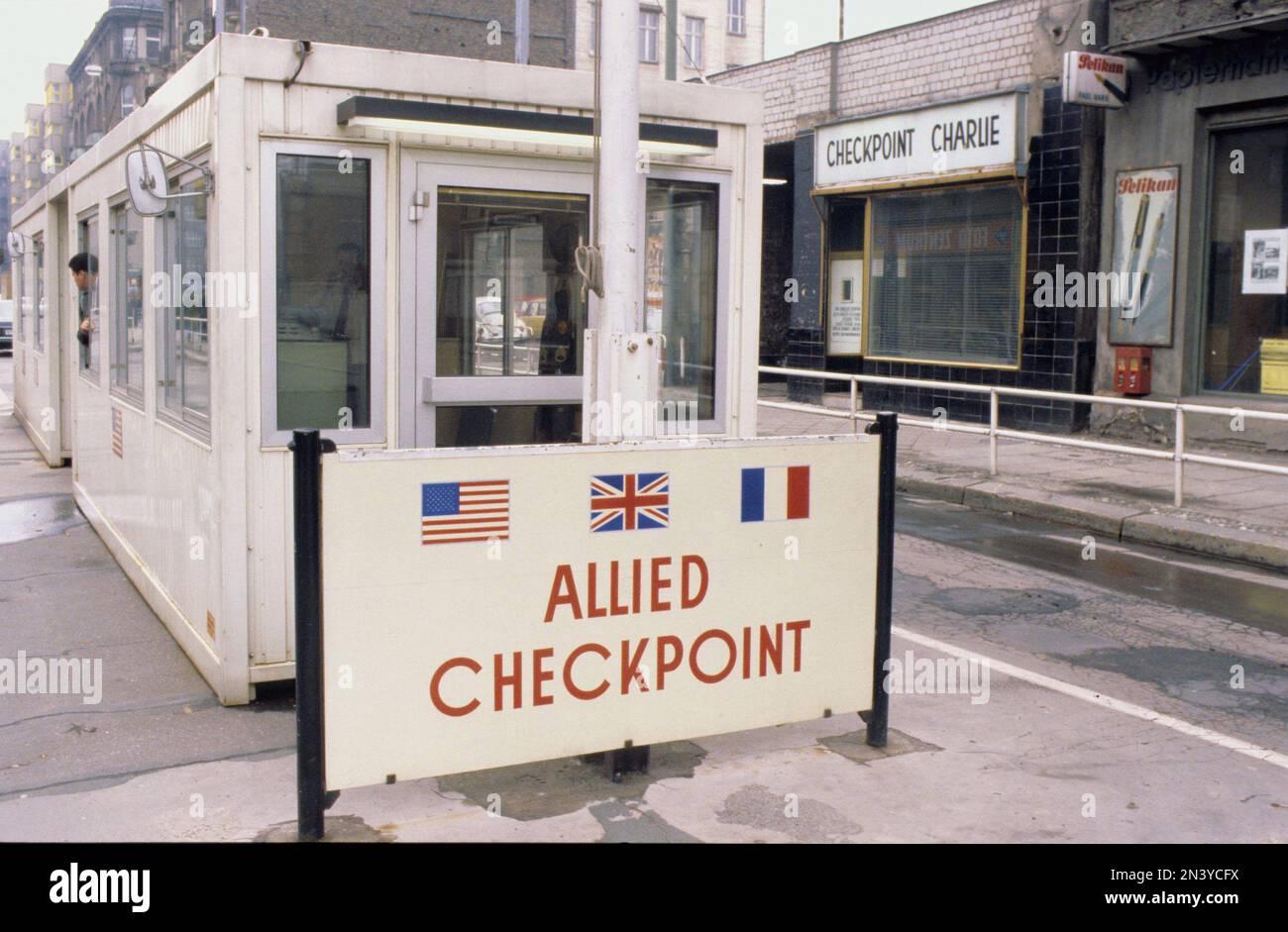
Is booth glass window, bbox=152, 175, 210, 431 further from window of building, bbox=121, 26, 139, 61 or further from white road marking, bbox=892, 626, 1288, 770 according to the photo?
window of building, bbox=121, 26, 139, 61

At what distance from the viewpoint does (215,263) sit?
Result: 586 centimetres

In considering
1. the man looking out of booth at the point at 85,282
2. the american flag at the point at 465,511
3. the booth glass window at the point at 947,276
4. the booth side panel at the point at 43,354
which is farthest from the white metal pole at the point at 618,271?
the booth glass window at the point at 947,276

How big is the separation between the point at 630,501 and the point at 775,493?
651 millimetres

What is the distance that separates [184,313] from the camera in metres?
6.75

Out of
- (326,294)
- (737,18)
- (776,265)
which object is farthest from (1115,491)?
(737,18)

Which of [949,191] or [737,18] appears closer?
[949,191]

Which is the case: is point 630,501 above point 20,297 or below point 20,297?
below

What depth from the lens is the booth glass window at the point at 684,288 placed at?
6.84 m

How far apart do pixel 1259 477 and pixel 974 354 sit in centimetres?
566

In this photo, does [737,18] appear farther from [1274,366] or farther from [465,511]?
[465,511]

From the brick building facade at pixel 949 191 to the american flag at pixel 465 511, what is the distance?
1330 centimetres

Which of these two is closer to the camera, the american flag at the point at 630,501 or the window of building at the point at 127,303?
the american flag at the point at 630,501

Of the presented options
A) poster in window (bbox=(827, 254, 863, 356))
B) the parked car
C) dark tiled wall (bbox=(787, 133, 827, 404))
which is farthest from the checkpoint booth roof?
the parked car

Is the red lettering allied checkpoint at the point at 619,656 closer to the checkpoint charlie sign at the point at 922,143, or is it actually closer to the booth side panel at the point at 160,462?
the booth side panel at the point at 160,462
